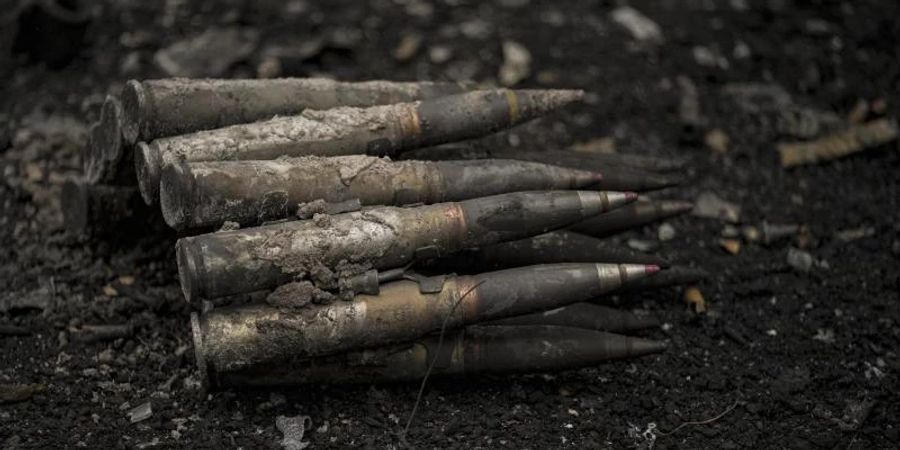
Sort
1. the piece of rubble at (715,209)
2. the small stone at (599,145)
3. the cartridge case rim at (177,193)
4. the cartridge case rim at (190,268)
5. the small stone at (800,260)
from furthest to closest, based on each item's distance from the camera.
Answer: the small stone at (599,145)
the piece of rubble at (715,209)
the small stone at (800,260)
the cartridge case rim at (177,193)
the cartridge case rim at (190,268)

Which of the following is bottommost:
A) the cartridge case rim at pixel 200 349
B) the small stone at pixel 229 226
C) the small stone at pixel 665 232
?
the small stone at pixel 665 232

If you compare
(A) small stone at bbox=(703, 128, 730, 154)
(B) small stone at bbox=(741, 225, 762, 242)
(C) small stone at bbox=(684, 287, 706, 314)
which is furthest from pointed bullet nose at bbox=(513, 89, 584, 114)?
(A) small stone at bbox=(703, 128, 730, 154)

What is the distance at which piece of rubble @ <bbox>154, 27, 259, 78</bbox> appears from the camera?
7172 millimetres

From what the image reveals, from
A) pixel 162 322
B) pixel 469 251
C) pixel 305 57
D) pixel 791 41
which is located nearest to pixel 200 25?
pixel 305 57

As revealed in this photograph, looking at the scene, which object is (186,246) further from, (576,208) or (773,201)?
(773,201)

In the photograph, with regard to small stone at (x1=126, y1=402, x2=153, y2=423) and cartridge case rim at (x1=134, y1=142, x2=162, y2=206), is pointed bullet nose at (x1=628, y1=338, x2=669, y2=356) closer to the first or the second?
small stone at (x1=126, y1=402, x2=153, y2=423)

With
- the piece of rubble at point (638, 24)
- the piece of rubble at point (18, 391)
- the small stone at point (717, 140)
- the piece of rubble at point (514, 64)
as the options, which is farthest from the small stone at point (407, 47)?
the piece of rubble at point (18, 391)

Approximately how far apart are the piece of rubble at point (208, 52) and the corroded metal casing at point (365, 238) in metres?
2.96

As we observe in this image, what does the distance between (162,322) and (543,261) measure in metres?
2.16

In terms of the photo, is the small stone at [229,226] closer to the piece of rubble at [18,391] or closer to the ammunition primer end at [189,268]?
the ammunition primer end at [189,268]

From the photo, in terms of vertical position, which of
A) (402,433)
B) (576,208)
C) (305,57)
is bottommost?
(402,433)

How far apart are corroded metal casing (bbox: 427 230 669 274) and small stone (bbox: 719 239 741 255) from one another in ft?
2.93

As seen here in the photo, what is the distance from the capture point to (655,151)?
7090 mm

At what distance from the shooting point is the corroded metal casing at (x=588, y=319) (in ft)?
16.9
